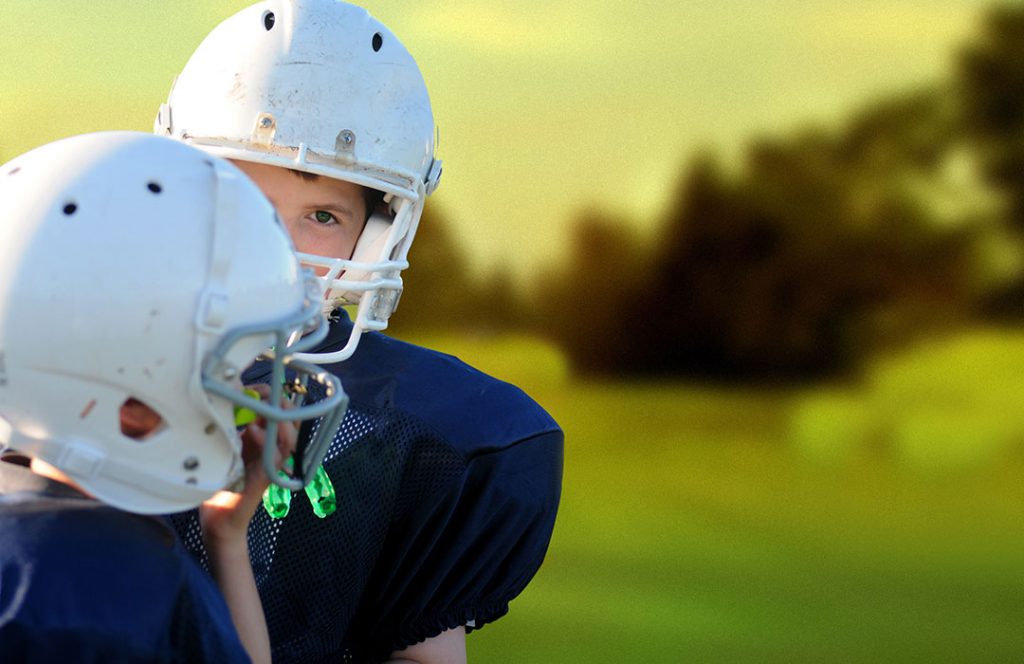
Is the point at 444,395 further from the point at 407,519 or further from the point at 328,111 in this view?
the point at 328,111

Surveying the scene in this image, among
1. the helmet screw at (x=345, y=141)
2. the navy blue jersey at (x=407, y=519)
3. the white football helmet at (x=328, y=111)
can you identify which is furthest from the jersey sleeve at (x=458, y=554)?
the helmet screw at (x=345, y=141)

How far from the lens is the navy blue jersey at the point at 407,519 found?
2.12 metres

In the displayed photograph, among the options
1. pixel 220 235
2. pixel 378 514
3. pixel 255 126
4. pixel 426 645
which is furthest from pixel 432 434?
pixel 220 235

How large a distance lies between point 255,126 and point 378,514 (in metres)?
0.59

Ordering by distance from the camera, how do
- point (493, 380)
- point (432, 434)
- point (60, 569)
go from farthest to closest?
point (493, 380)
point (432, 434)
point (60, 569)

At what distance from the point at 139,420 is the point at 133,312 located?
13 cm

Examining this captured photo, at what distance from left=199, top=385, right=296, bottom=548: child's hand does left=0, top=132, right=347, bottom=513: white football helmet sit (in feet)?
0.30

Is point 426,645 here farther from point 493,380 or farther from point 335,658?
point 493,380

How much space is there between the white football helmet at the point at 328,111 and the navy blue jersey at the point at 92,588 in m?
0.63

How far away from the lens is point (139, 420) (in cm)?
155

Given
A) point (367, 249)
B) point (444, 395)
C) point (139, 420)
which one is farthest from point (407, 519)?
point (139, 420)

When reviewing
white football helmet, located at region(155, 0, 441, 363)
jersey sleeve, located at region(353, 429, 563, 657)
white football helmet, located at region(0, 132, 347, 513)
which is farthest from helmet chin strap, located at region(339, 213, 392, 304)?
white football helmet, located at region(0, 132, 347, 513)

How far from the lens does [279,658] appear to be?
2094 mm

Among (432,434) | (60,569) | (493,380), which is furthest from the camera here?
(493,380)
